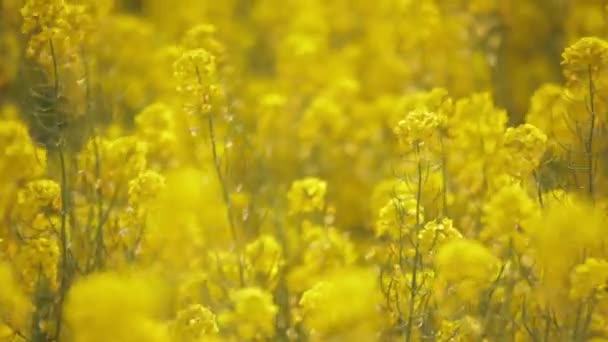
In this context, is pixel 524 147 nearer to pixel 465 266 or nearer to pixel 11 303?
pixel 465 266

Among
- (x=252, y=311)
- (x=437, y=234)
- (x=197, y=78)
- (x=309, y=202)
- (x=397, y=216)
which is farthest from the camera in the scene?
(x=309, y=202)

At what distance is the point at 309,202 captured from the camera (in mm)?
4191

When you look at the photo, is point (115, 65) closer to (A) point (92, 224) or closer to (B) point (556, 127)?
(A) point (92, 224)

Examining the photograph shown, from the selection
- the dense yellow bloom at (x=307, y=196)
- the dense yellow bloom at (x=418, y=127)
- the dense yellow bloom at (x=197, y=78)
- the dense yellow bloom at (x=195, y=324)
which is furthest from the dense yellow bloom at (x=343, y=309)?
the dense yellow bloom at (x=197, y=78)

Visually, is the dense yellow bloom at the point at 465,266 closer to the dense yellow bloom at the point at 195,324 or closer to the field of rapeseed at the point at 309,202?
the field of rapeseed at the point at 309,202

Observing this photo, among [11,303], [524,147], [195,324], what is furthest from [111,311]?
[524,147]

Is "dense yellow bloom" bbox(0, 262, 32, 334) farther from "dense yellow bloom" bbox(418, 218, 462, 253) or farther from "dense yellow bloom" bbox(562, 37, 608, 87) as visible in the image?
"dense yellow bloom" bbox(562, 37, 608, 87)

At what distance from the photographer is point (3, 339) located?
3496mm

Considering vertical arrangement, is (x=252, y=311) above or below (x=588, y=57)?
below

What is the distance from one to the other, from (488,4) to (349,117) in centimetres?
99

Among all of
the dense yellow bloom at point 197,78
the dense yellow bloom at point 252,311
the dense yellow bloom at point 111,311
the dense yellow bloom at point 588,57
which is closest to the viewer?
the dense yellow bloom at point 111,311

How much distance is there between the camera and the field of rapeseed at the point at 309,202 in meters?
3.30

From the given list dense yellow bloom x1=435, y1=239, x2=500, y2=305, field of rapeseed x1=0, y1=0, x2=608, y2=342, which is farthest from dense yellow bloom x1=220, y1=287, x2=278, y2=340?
dense yellow bloom x1=435, y1=239, x2=500, y2=305

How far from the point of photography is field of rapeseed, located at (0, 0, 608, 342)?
10.8 feet
